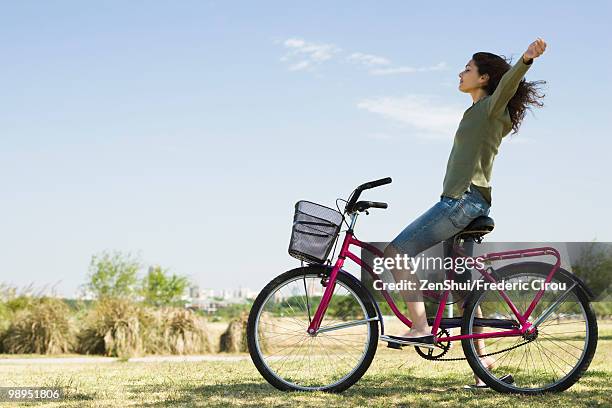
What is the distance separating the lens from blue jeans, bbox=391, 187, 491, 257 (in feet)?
15.9

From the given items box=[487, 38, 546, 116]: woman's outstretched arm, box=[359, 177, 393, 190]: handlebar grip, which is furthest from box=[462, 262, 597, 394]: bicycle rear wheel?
box=[487, 38, 546, 116]: woman's outstretched arm

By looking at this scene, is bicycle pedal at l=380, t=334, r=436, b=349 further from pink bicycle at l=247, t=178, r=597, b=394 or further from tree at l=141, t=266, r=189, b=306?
tree at l=141, t=266, r=189, b=306

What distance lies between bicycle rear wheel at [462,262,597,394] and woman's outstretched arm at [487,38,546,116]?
1.05m

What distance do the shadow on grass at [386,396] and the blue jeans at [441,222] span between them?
995mm

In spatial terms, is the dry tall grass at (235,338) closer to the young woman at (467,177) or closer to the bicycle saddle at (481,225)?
the young woman at (467,177)

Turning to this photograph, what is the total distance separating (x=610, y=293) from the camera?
1434 centimetres

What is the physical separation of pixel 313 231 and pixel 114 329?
8505mm

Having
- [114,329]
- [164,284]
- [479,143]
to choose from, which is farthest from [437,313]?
[164,284]

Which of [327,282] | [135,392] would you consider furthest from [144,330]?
[327,282]

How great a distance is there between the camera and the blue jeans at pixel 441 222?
4.83 metres

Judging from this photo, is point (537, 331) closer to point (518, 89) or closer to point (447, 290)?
point (447, 290)

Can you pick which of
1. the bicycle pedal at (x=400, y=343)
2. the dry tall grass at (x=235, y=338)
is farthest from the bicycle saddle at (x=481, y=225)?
the dry tall grass at (x=235, y=338)

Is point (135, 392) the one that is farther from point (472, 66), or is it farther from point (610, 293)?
point (610, 293)

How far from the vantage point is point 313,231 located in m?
4.98
